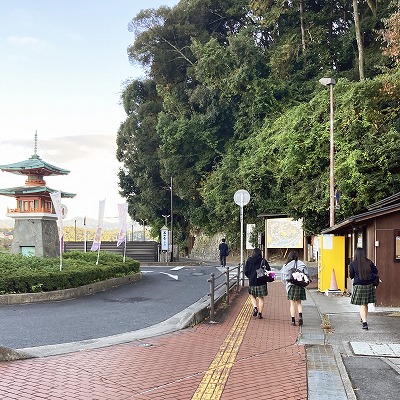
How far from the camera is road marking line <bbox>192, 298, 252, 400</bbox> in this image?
5.96 m

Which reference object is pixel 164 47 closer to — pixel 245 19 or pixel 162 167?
pixel 245 19

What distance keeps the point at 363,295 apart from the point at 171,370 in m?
5.14

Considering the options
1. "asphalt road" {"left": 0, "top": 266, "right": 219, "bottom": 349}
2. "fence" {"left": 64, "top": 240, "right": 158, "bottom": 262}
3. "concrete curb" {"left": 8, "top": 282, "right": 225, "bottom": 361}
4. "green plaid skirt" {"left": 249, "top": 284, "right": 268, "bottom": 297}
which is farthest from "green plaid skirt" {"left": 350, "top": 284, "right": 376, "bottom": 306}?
"fence" {"left": 64, "top": 240, "right": 158, "bottom": 262}

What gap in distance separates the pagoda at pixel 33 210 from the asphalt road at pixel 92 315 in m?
7.68

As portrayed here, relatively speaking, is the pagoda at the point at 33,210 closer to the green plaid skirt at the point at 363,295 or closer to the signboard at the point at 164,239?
the signboard at the point at 164,239

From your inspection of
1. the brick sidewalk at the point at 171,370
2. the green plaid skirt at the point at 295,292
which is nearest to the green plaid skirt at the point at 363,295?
the green plaid skirt at the point at 295,292

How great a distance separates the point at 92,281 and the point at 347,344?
36.3ft

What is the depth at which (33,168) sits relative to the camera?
24406mm

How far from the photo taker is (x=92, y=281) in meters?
18.0

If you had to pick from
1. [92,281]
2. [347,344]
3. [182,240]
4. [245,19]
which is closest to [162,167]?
[182,240]

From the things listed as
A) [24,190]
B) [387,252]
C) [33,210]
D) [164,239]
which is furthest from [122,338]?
[164,239]

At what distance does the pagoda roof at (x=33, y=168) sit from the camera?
24.5 m

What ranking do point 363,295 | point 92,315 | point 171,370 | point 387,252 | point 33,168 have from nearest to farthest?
point 171,370, point 363,295, point 92,315, point 387,252, point 33,168

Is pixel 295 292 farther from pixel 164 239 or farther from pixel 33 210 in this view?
pixel 164 239
